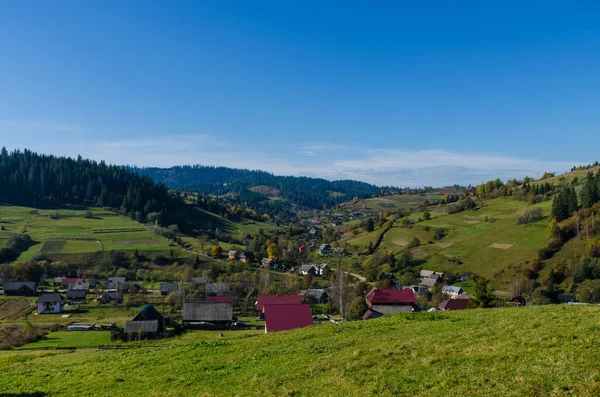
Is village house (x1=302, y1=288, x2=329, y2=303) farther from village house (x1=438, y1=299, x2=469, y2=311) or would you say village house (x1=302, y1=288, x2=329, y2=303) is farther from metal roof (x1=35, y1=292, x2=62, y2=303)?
metal roof (x1=35, y1=292, x2=62, y2=303)

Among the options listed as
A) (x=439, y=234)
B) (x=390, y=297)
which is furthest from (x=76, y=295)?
(x=439, y=234)

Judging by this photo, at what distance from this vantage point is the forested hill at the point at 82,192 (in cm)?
16138

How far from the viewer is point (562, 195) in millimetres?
106250

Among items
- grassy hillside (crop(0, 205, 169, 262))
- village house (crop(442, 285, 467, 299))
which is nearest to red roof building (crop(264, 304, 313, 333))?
village house (crop(442, 285, 467, 299))

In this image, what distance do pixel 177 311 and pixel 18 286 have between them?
39893 mm

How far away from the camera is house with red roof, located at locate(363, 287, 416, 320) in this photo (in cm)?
5931

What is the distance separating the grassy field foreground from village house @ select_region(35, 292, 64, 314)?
49088mm

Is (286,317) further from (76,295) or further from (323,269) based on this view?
(323,269)

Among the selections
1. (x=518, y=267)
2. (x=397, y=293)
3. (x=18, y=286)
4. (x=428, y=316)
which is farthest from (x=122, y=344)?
(x=518, y=267)

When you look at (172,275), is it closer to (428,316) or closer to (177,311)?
(177,311)

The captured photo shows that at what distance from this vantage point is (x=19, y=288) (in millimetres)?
80000

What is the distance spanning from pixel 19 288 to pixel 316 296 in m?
59.5

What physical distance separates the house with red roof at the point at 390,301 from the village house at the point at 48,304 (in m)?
52.5

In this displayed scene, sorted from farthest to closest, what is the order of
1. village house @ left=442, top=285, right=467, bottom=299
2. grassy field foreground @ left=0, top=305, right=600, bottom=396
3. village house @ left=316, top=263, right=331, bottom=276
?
village house @ left=316, top=263, right=331, bottom=276 < village house @ left=442, top=285, right=467, bottom=299 < grassy field foreground @ left=0, top=305, right=600, bottom=396
